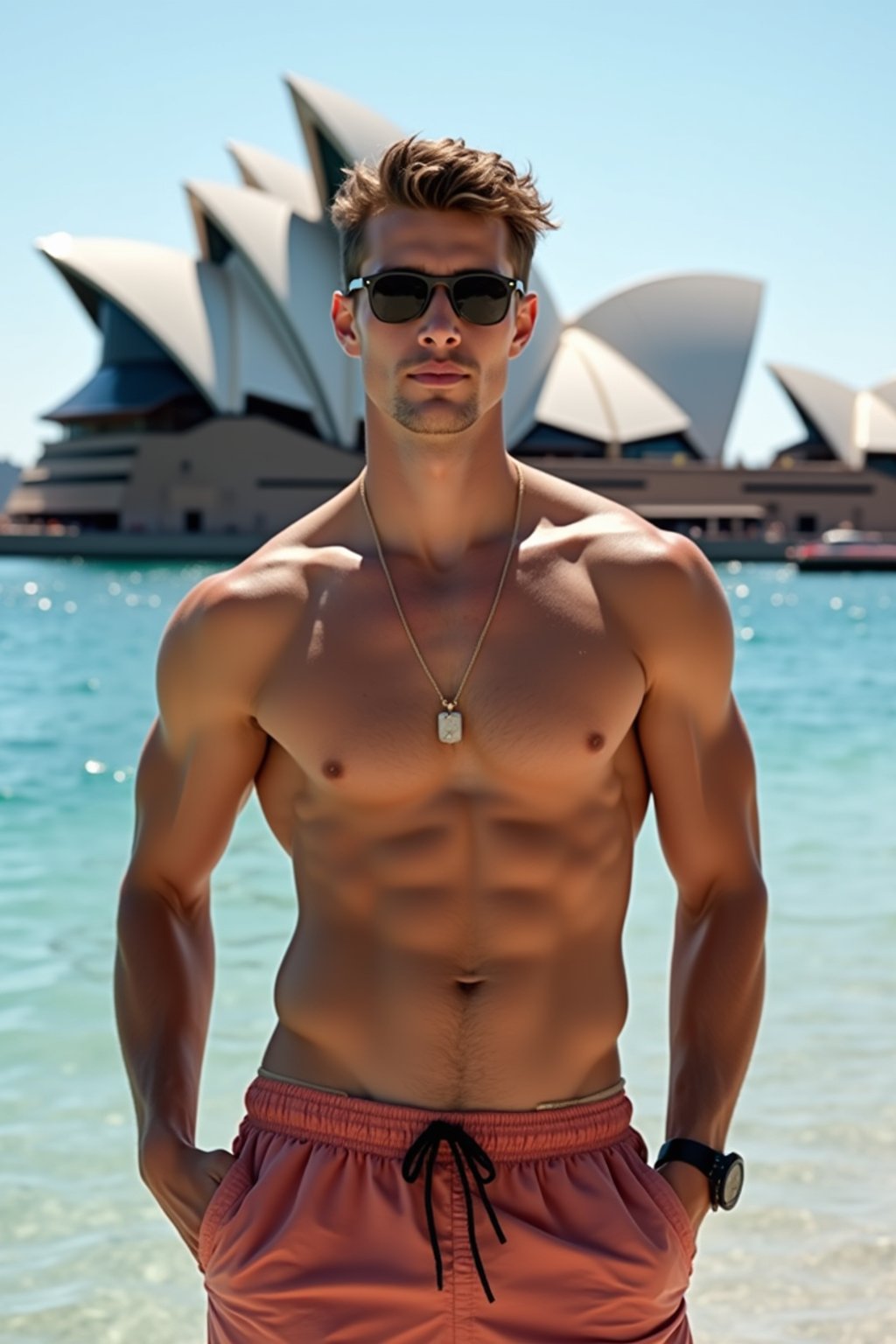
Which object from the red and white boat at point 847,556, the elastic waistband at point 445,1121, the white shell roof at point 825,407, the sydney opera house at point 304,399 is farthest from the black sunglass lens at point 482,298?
the white shell roof at point 825,407

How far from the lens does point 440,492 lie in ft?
5.52

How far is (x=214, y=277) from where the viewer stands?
47.2 meters

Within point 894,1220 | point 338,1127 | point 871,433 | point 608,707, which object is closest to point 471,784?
point 608,707

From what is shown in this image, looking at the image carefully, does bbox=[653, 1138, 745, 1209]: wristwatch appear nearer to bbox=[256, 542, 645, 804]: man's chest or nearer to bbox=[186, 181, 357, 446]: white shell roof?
bbox=[256, 542, 645, 804]: man's chest

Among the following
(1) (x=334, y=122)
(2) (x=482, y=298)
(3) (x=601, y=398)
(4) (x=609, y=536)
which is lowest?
(3) (x=601, y=398)

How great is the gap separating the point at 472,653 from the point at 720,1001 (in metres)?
0.41

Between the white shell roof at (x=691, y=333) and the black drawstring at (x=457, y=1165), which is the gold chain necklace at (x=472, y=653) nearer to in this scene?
the black drawstring at (x=457, y=1165)

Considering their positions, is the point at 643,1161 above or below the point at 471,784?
below

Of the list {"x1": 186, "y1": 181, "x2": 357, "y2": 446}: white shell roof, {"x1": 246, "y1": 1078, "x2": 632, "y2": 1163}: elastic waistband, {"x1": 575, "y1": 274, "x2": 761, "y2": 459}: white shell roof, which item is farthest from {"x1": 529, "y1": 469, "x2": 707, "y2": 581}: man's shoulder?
{"x1": 575, "y1": 274, "x2": 761, "y2": 459}: white shell roof

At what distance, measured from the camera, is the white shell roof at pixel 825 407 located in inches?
2242

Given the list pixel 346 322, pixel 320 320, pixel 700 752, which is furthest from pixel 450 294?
pixel 320 320

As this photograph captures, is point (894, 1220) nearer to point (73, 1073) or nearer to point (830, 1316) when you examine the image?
point (830, 1316)

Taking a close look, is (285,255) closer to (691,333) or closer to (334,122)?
(334,122)

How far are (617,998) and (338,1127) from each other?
0.28 m
